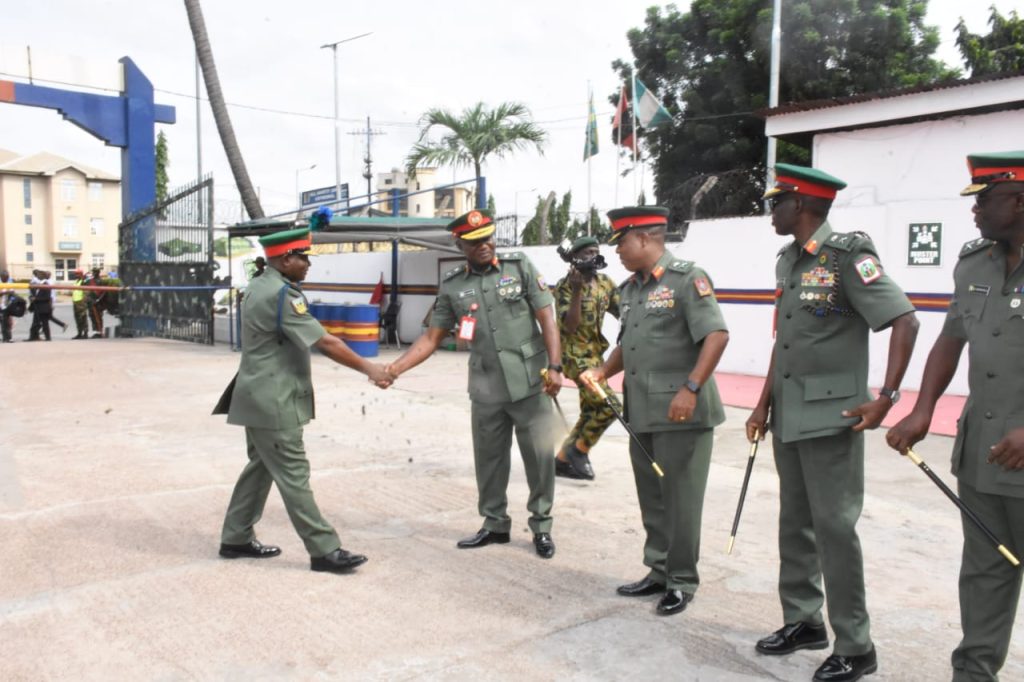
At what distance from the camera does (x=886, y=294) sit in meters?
3.13

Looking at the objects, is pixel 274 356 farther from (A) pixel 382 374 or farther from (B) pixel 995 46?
(B) pixel 995 46

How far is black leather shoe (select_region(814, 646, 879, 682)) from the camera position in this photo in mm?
3201

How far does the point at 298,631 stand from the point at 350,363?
56.8 inches

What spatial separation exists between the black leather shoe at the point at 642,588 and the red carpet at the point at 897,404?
174 inches

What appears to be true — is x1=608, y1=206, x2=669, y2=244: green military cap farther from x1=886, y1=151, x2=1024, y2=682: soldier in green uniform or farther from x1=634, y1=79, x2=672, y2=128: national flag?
x1=634, y1=79, x2=672, y2=128: national flag

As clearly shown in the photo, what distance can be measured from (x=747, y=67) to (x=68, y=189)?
58647 millimetres

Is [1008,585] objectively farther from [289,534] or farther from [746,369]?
[746,369]

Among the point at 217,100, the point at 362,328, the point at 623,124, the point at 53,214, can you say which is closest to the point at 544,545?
the point at 362,328

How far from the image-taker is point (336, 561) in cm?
441

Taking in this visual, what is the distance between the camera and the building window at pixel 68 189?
67438 mm

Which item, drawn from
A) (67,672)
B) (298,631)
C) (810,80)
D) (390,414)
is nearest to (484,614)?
(298,631)

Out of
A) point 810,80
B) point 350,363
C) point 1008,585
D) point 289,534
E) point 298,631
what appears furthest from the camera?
point 810,80

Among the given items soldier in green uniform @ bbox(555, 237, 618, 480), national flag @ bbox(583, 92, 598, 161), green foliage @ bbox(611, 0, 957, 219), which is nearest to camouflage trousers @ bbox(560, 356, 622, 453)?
soldier in green uniform @ bbox(555, 237, 618, 480)

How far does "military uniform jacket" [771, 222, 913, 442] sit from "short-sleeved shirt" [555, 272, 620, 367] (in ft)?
9.76
